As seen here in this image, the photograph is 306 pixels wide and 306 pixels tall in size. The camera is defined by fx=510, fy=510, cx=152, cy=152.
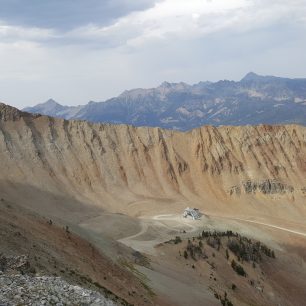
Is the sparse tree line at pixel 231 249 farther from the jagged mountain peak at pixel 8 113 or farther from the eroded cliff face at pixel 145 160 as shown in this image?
the jagged mountain peak at pixel 8 113

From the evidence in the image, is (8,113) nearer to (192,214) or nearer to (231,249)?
(192,214)

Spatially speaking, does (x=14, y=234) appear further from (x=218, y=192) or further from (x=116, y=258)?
(x=218, y=192)

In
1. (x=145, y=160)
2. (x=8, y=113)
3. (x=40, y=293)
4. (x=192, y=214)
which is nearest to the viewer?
(x=40, y=293)

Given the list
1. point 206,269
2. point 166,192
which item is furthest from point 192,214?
point 206,269

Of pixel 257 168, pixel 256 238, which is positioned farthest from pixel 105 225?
pixel 257 168

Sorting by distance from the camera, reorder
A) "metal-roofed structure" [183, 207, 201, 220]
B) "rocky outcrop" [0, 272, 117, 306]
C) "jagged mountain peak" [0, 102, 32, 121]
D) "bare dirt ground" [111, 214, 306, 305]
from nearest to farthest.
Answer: "rocky outcrop" [0, 272, 117, 306] → "bare dirt ground" [111, 214, 306, 305] → "metal-roofed structure" [183, 207, 201, 220] → "jagged mountain peak" [0, 102, 32, 121]

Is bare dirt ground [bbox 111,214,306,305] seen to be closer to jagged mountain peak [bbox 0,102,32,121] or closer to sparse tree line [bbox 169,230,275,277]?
sparse tree line [bbox 169,230,275,277]

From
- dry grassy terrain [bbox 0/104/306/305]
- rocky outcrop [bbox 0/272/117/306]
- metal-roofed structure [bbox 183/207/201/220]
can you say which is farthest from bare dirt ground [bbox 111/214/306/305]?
rocky outcrop [bbox 0/272/117/306]

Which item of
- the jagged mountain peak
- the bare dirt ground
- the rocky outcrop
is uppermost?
the jagged mountain peak

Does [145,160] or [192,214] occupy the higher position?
[145,160]
